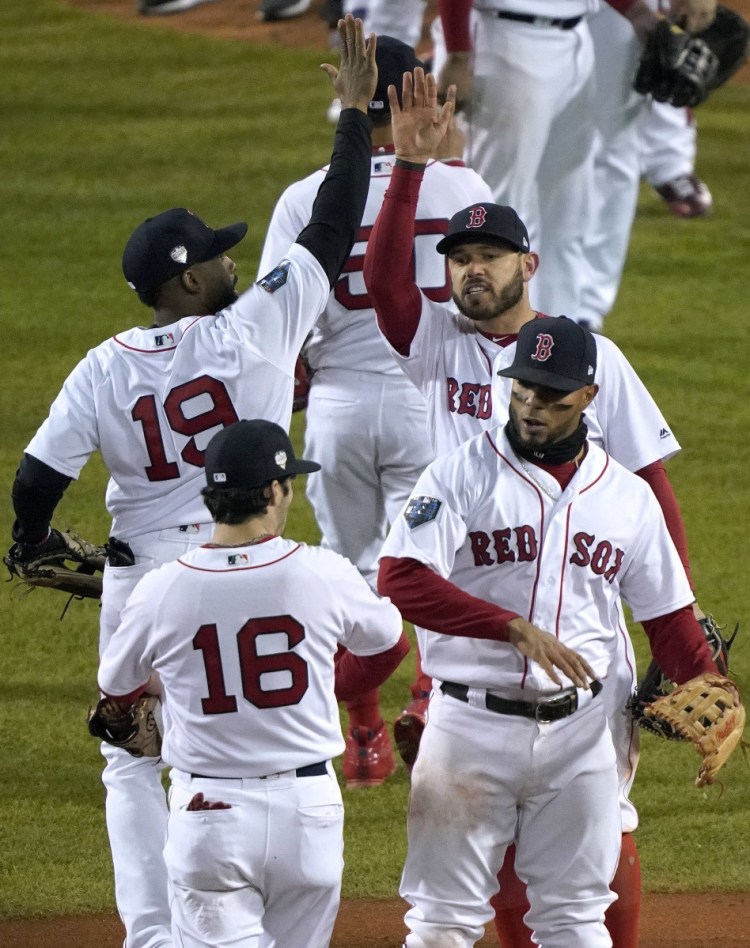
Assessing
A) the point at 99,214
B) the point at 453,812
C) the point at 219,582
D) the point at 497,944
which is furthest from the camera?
the point at 99,214

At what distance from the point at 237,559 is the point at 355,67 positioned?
69.5 inches

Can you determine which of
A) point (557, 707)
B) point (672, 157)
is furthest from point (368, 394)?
point (672, 157)

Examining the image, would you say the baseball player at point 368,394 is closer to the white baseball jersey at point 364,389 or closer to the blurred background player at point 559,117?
the white baseball jersey at point 364,389

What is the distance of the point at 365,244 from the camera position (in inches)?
198

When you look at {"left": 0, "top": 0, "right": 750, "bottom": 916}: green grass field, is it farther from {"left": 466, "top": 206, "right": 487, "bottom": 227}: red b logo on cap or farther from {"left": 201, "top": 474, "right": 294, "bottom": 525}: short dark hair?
{"left": 466, "top": 206, "right": 487, "bottom": 227}: red b logo on cap

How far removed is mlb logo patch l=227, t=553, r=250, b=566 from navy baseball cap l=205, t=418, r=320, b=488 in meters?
0.15

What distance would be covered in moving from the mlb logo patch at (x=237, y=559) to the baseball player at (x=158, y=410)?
31.3 inches

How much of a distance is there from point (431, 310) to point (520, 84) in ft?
11.4

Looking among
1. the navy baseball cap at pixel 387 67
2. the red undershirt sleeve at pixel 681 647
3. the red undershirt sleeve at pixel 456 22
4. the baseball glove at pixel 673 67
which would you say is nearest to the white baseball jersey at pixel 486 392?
the red undershirt sleeve at pixel 681 647

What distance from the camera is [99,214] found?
38.4 ft

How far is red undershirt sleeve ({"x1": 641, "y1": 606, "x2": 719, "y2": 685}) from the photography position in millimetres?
3666

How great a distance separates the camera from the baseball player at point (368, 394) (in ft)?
A: 16.5

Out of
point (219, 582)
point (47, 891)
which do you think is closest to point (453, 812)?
point (219, 582)

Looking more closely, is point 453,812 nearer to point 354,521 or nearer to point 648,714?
point 648,714
